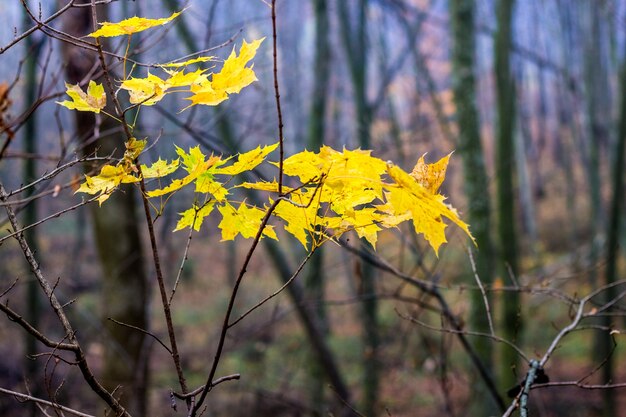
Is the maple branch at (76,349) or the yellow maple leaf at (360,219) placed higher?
the yellow maple leaf at (360,219)

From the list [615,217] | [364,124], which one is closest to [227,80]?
[615,217]

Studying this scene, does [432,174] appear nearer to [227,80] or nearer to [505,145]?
[227,80]

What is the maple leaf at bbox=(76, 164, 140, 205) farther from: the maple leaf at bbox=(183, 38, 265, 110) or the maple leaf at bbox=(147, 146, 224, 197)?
the maple leaf at bbox=(183, 38, 265, 110)

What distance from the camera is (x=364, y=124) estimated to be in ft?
18.8

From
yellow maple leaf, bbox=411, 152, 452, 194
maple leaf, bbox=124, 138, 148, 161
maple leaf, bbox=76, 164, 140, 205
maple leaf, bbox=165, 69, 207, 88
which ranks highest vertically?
maple leaf, bbox=165, 69, 207, 88

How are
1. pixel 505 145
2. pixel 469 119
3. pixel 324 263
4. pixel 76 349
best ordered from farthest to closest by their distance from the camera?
pixel 324 263, pixel 469 119, pixel 505 145, pixel 76 349

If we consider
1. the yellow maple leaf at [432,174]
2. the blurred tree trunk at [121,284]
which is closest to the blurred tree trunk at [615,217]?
the blurred tree trunk at [121,284]

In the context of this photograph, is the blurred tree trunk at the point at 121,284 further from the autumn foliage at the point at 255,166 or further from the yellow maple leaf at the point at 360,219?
the yellow maple leaf at the point at 360,219

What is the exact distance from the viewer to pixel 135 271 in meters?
3.65

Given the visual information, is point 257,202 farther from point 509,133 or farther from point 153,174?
point 153,174

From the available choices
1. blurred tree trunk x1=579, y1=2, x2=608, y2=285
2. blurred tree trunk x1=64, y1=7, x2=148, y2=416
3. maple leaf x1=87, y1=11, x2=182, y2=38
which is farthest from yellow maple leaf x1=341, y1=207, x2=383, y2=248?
blurred tree trunk x1=579, y1=2, x2=608, y2=285

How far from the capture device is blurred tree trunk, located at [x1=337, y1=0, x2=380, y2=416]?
5.71 meters

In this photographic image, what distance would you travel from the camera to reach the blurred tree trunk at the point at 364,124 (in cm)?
571

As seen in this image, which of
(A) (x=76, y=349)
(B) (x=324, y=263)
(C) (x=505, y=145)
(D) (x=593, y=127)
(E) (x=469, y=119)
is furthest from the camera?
(D) (x=593, y=127)
